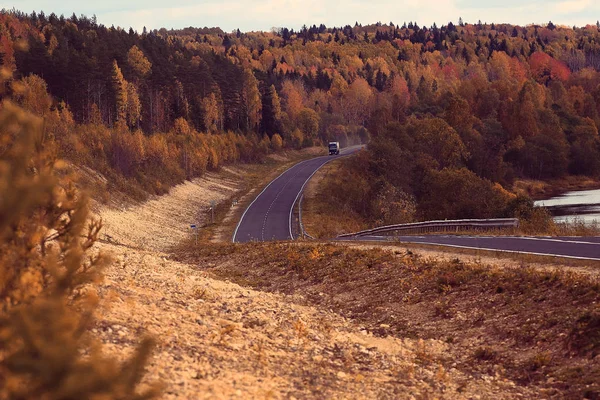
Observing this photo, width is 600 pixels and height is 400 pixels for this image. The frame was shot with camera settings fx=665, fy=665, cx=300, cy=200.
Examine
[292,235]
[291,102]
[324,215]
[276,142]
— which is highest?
[291,102]

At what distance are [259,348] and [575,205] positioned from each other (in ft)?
213

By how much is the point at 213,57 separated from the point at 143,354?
12863 centimetres

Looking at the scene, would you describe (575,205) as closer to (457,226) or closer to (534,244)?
(457,226)

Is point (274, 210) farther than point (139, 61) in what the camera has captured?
No

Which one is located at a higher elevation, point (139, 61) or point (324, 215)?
point (139, 61)

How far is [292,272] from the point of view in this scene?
87.2 ft

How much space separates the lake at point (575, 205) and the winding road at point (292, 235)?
78.7 feet

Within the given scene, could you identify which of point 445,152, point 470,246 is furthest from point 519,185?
point 470,246

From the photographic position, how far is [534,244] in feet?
80.2

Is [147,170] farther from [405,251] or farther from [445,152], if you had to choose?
[405,251]

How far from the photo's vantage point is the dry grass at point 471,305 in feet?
46.1

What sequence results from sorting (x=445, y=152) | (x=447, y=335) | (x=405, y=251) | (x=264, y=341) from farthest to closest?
1. (x=445, y=152)
2. (x=405, y=251)
3. (x=447, y=335)
4. (x=264, y=341)

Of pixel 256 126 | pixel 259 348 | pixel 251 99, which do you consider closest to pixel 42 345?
pixel 259 348

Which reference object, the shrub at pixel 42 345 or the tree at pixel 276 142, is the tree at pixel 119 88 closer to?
the tree at pixel 276 142
